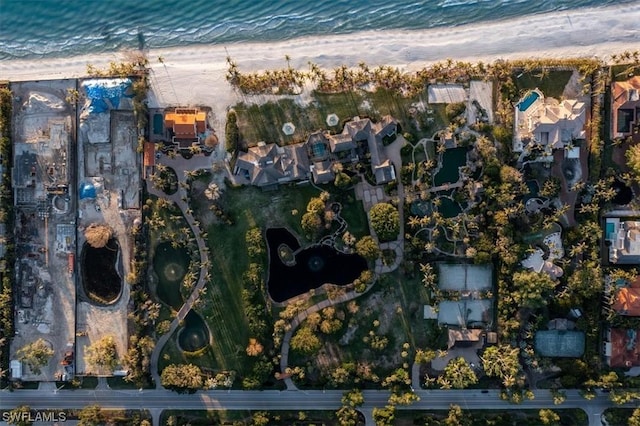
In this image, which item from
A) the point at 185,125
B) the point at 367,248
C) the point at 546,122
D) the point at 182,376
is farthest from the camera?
the point at 182,376

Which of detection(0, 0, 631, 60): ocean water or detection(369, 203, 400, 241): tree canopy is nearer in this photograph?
detection(369, 203, 400, 241): tree canopy

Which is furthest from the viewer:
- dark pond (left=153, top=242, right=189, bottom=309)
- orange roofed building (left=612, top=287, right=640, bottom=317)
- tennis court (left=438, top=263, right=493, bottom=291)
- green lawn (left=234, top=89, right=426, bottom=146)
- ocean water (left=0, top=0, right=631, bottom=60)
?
ocean water (left=0, top=0, right=631, bottom=60)

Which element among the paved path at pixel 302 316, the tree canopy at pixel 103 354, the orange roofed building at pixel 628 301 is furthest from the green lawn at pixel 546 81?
the tree canopy at pixel 103 354

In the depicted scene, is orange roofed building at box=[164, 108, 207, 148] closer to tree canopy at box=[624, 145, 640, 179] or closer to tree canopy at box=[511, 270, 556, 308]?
tree canopy at box=[511, 270, 556, 308]

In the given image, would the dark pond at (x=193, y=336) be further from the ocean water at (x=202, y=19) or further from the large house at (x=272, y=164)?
the ocean water at (x=202, y=19)

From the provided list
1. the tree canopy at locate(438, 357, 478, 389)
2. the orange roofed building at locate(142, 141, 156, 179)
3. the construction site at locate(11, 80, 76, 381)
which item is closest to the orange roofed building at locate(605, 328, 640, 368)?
the tree canopy at locate(438, 357, 478, 389)

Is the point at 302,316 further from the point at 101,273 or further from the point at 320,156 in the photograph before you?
the point at 101,273

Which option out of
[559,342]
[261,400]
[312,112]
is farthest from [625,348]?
[312,112]
